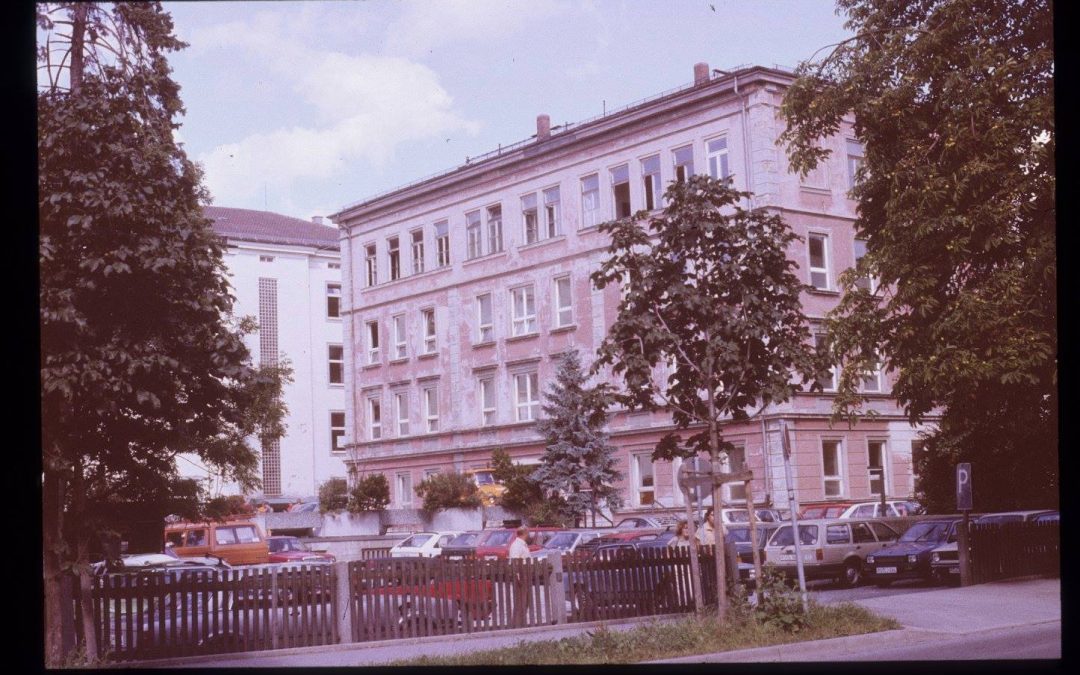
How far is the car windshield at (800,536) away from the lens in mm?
27359

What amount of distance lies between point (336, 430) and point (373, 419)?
14.1 ft

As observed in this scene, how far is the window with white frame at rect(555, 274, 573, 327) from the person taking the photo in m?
43.4

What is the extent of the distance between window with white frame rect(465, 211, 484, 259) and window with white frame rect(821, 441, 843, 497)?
46.0 ft

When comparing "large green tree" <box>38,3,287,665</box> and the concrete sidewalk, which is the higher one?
"large green tree" <box>38,3,287,665</box>

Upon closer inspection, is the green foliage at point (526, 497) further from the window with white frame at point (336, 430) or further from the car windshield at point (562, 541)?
the window with white frame at point (336, 430)

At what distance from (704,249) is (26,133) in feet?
28.8

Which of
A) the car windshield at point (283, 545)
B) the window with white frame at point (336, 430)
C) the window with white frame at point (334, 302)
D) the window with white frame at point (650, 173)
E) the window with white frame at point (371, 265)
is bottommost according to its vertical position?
the car windshield at point (283, 545)

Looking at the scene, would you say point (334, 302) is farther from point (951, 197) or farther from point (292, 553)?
point (951, 197)

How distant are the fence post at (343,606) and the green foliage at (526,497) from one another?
25164 millimetres

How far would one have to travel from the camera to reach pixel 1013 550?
2412 centimetres

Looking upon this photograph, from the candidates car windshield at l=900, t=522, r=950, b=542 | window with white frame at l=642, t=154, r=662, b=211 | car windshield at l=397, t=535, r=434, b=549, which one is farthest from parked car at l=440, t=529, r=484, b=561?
window with white frame at l=642, t=154, r=662, b=211

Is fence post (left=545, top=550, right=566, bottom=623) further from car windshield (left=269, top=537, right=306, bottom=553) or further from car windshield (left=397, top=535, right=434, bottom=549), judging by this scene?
car windshield (left=269, top=537, right=306, bottom=553)

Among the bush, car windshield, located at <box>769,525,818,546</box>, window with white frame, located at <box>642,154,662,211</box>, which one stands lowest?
car windshield, located at <box>769,525,818,546</box>

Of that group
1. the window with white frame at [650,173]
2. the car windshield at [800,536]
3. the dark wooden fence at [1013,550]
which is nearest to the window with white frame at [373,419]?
the window with white frame at [650,173]
